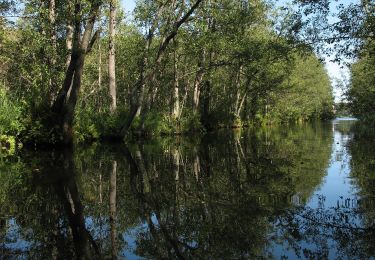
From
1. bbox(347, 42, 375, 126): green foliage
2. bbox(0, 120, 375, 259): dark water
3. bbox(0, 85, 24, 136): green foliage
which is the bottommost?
bbox(0, 120, 375, 259): dark water

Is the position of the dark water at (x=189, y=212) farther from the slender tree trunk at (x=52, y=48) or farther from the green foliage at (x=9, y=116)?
the slender tree trunk at (x=52, y=48)

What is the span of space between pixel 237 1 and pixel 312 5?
23595 mm

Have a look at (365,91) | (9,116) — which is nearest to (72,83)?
(9,116)

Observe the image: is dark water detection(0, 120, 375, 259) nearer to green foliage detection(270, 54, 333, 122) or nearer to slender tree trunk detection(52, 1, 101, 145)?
slender tree trunk detection(52, 1, 101, 145)

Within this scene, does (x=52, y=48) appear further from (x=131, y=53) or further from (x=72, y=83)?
(x=131, y=53)

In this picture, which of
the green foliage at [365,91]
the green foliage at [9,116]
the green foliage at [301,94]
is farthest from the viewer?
the green foliage at [301,94]

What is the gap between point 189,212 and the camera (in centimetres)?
655

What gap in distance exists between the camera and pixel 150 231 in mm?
5625

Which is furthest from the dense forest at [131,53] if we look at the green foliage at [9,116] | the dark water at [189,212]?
the dark water at [189,212]

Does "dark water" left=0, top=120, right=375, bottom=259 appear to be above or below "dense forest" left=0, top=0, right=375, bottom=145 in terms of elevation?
below

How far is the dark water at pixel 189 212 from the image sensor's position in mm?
4887

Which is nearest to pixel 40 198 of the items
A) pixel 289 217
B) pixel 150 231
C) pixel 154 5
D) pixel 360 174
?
pixel 150 231

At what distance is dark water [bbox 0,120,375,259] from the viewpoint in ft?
16.0

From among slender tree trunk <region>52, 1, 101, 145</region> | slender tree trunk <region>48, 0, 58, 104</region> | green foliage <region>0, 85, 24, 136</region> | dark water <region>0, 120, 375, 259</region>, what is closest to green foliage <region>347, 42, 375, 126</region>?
dark water <region>0, 120, 375, 259</region>
